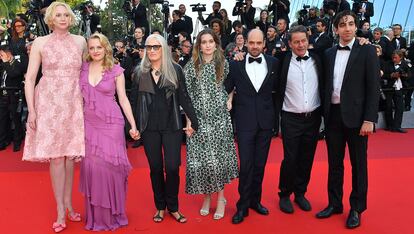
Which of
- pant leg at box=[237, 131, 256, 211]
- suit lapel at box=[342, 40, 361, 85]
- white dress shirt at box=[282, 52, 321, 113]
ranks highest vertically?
suit lapel at box=[342, 40, 361, 85]

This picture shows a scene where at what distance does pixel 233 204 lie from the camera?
4012 millimetres

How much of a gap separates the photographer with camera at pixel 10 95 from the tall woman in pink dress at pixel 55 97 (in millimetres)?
3743

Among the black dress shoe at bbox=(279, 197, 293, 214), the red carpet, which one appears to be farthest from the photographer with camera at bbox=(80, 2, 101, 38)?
the black dress shoe at bbox=(279, 197, 293, 214)

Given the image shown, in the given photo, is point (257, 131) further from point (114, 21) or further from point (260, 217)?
point (114, 21)

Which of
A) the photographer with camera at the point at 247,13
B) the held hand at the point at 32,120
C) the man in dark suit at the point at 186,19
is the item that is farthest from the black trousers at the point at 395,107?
the held hand at the point at 32,120

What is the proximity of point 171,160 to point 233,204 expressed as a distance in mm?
953

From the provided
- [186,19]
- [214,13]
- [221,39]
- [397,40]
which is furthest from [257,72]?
[397,40]

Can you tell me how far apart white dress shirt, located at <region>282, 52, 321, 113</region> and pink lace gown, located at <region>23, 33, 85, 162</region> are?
6.24 feet

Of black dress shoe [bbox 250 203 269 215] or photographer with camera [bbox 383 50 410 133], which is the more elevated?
photographer with camera [bbox 383 50 410 133]

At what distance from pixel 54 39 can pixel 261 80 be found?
71.7 inches

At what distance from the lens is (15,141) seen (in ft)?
21.9

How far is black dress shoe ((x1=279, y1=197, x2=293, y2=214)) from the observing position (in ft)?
12.3

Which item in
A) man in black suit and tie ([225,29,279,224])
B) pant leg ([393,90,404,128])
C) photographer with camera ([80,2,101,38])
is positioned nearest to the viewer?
man in black suit and tie ([225,29,279,224])

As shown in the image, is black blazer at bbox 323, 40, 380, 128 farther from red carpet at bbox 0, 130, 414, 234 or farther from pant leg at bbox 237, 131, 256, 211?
red carpet at bbox 0, 130, 414, 234
